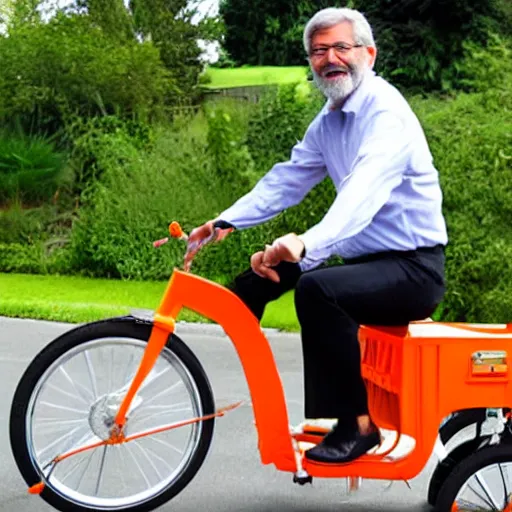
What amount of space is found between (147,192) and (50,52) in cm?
369

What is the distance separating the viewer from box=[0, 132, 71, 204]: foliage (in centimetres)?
1212

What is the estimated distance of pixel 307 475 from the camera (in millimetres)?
3605

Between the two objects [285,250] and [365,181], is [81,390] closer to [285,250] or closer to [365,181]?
[285,250]

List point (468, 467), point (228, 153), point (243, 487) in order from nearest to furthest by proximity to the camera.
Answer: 1. point (468, 467)
2. point (243, 487)
3. point (228, 153)

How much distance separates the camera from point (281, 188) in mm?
3928

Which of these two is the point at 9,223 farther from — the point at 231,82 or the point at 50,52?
the point at 231,82

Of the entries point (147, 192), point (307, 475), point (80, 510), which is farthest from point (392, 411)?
point (147, 192)

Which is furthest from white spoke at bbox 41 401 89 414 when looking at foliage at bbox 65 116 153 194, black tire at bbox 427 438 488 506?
foliage at bbox 65 116 153 194

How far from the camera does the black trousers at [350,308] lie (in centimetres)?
348

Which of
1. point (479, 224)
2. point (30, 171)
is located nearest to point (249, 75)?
point (30, 171)

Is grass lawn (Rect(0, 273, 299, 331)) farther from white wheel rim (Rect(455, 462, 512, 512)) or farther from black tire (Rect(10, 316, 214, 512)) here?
white wheel rim (Rect(455, 462, 512, 512))

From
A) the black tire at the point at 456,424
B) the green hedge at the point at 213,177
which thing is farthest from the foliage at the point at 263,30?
the black tire at the point at 456,424

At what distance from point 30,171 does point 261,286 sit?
351 inches

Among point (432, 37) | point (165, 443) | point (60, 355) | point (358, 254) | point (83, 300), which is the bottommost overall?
point (83, 300)
